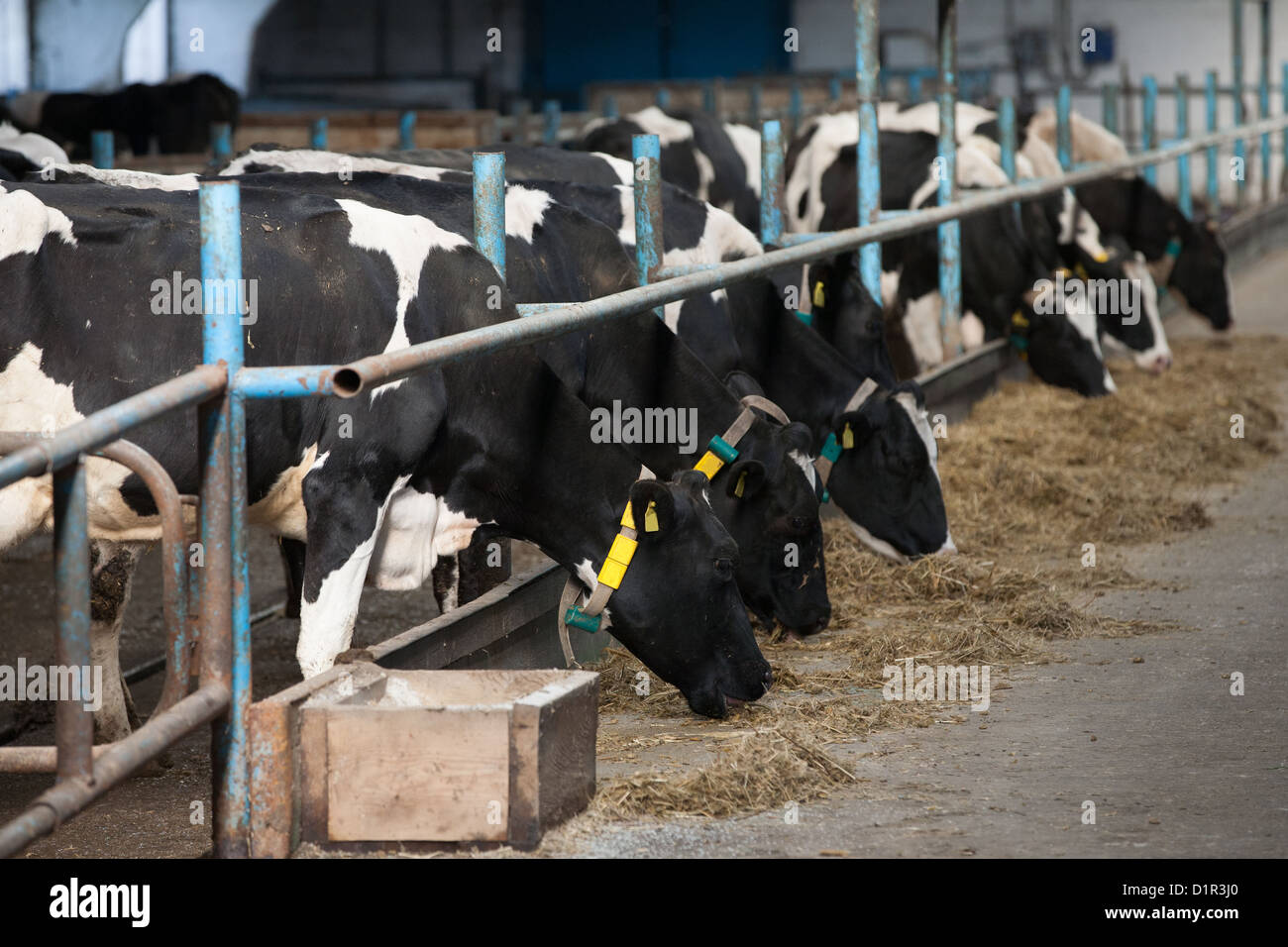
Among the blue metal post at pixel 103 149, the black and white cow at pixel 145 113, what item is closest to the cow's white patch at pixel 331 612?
the blue metal post at pixel 103 149

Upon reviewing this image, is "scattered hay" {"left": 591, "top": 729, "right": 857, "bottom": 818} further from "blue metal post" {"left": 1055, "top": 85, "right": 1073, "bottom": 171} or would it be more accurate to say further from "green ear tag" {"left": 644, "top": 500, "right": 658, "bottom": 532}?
"blue metal post" {"left": 1055, "top": 85, "right": 1073, "bottom": 171}

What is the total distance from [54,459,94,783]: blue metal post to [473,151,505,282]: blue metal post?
2429mm

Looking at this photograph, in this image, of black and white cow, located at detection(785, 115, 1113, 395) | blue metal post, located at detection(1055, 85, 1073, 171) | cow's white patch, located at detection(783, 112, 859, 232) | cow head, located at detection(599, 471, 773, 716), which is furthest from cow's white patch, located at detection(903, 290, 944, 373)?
cow head, located at detection(599, 471, 773, 716)

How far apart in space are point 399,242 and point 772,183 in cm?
294

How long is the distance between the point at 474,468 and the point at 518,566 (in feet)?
9.27

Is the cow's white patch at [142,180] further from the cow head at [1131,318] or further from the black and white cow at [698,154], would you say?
the cow head at [1131,318]

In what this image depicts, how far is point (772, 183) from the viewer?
7320mm

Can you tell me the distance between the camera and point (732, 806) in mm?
3633

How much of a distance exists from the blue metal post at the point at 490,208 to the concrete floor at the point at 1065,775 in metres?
1.70

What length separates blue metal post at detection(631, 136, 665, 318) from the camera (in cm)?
586

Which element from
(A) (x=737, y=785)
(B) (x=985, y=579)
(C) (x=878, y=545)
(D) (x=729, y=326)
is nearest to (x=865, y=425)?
(C) (x=878, y=545)

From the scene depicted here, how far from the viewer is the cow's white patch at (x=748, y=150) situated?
10.8 m

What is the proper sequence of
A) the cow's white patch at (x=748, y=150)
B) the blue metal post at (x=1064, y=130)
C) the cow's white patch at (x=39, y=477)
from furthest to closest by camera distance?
1. the blue metal post at (x=1064, y=130)
2. the cow's white patch at (x=748, y=150)
3. the cow's white patch at (x=39, y=477)
